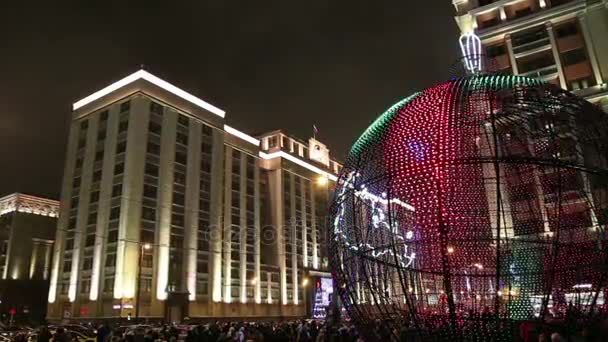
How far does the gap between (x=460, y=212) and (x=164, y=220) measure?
4601 cm

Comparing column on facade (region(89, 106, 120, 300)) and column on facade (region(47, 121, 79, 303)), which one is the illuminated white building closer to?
column on facade (region(47, 121, 79, 303))

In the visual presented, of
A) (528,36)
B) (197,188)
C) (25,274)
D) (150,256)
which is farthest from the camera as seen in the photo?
(25,274)

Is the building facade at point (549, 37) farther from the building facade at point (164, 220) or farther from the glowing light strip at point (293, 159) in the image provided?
the glowing light strip at point (293, 159)

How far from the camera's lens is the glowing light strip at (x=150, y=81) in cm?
5444

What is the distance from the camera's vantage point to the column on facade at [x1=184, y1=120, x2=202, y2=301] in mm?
52312

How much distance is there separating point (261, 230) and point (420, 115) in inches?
2408

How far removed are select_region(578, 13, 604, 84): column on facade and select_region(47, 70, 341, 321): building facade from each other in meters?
40.1

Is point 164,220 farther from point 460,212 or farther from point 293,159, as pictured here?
point 460,212

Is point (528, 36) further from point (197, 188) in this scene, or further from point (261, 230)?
point (261, 230)

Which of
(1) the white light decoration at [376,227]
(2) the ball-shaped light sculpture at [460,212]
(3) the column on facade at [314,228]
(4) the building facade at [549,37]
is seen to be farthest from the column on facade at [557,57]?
(3) the column on facade at [314,228]

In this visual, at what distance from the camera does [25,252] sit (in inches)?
2616

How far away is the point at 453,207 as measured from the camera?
29.8 ft

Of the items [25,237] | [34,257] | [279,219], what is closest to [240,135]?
[279,219]

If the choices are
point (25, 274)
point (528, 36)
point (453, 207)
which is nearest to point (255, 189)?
point (25, 274)
